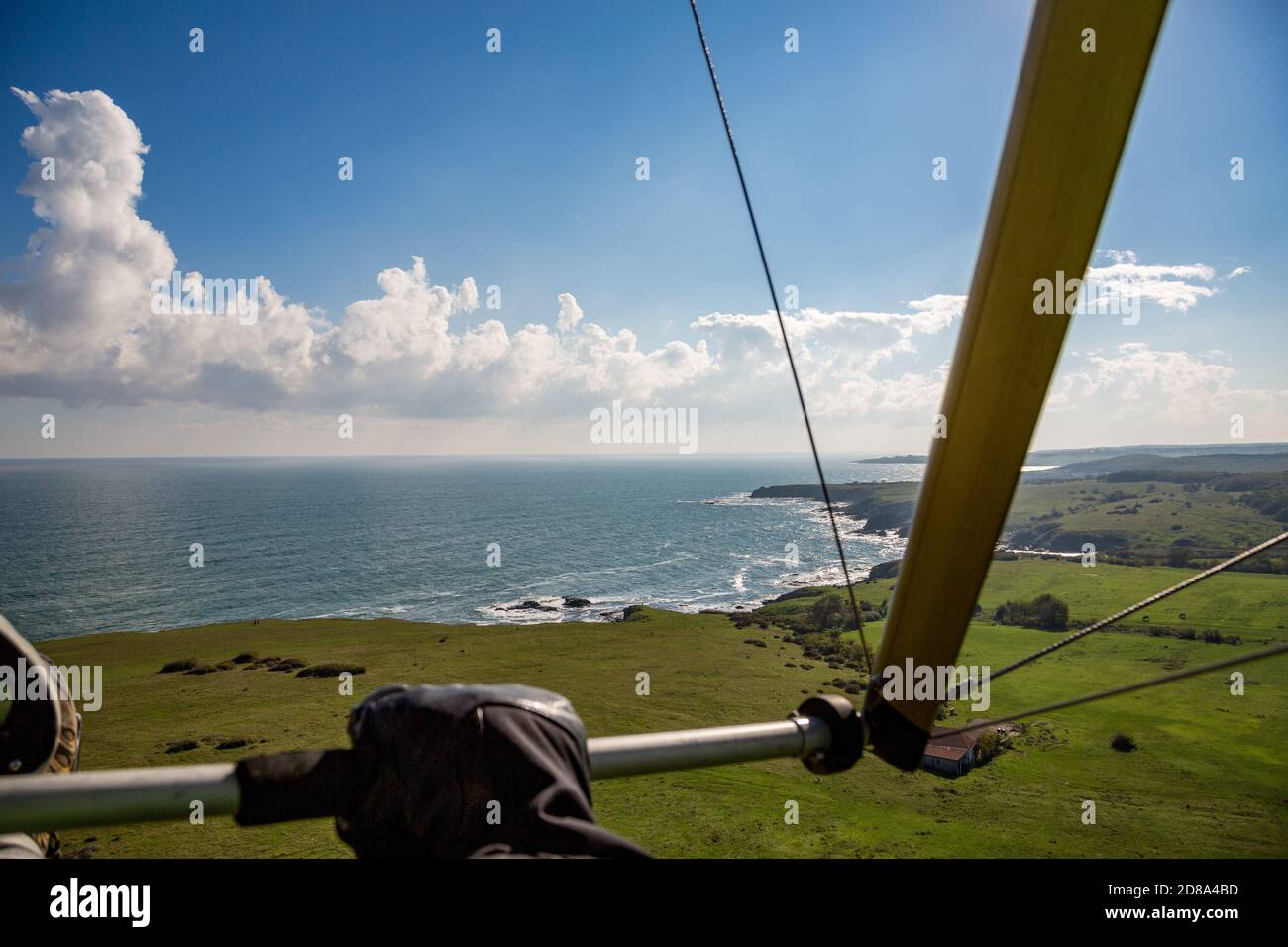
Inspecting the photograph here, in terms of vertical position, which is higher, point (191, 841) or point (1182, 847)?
point (191, 841)

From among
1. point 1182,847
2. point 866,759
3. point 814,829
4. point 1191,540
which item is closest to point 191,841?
point 814,829

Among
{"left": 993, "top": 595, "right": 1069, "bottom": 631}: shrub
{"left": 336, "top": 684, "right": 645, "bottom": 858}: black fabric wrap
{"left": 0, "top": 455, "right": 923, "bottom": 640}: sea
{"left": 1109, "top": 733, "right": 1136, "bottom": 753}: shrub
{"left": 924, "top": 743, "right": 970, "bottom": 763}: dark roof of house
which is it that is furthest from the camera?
{"left": 0, "top": 455, "right": 923, "bottom": 640}: sea

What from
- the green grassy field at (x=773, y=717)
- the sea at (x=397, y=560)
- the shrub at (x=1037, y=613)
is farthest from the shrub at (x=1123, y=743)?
the shrub at (x=1037, y=613)

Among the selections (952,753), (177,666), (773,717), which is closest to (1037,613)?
(773,717)

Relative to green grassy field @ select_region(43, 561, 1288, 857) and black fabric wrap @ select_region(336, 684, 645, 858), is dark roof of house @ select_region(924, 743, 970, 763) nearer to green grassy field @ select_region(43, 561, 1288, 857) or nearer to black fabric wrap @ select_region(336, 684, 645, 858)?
green grassy field @ select_region(43, 561, 1288, 857)

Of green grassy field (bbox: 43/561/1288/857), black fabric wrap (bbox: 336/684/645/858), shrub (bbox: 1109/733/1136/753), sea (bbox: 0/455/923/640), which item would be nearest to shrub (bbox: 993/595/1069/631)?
green grassy field (bbox: 43/561/1288/857)
